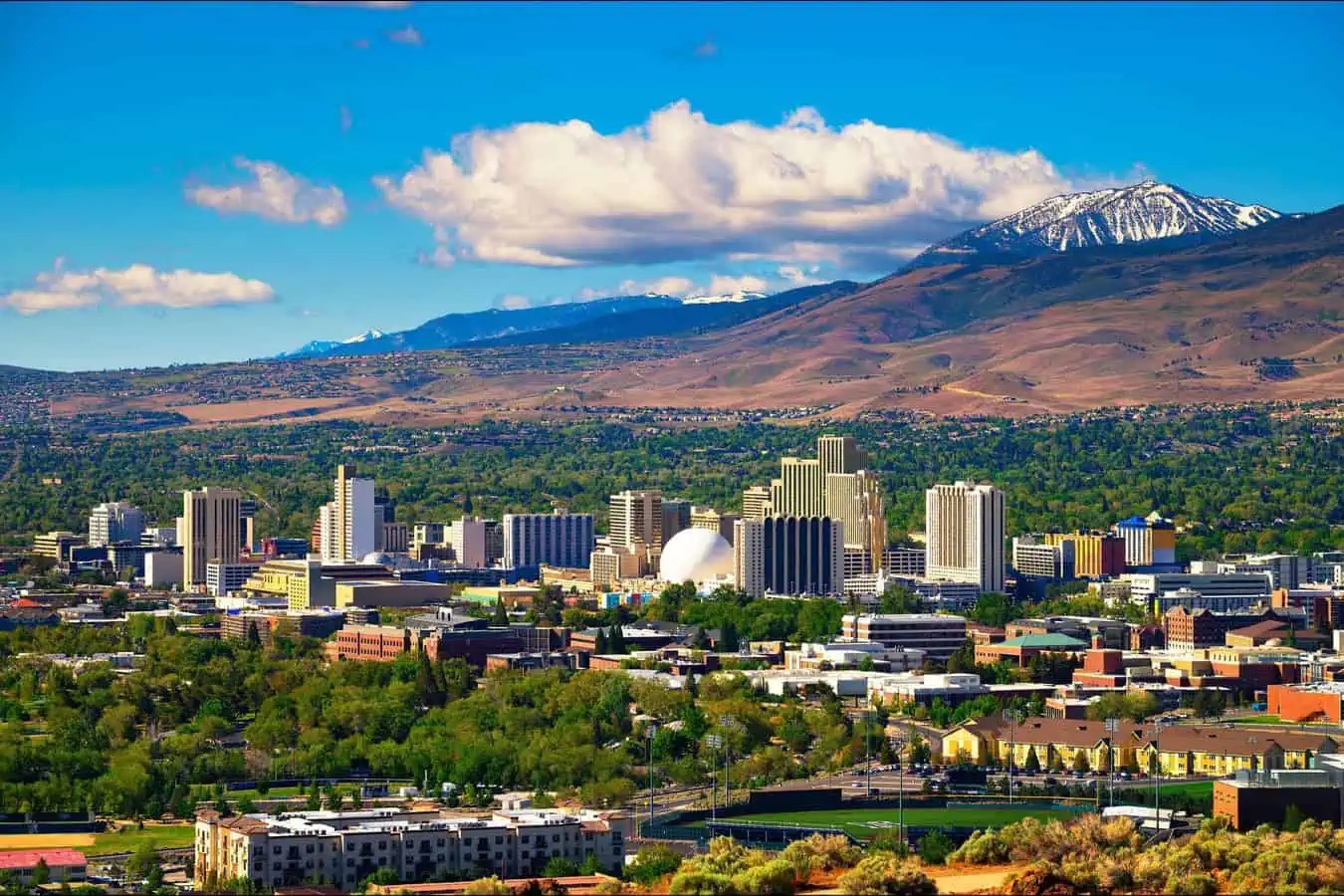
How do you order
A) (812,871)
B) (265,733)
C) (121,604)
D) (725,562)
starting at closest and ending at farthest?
(812,871) → (265,733) → (121,604) → (725,562)

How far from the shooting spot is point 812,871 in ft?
183

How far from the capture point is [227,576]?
165 meters

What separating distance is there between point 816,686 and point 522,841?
139 feet

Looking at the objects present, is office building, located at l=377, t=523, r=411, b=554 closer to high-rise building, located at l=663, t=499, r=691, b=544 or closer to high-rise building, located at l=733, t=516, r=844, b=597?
high-rise building, located at l=663, t=499, r=691, b=544

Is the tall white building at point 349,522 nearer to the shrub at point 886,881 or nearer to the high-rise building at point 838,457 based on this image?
the high-rise building at point 838,457

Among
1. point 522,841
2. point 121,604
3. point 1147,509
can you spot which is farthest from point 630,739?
point 1147,509

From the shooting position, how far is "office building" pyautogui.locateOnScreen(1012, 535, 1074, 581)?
534 feet

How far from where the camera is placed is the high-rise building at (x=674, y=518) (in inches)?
6826

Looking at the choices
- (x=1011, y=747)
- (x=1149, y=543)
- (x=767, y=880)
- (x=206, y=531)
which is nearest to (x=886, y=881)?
(x=767, y=880)

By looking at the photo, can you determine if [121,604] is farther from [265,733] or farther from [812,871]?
[812,871]

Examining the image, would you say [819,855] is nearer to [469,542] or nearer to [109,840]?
[109,840]

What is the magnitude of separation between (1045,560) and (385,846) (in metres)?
102

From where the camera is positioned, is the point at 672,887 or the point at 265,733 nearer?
the point at 672,887

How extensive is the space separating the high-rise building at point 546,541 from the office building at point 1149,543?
3128cm
